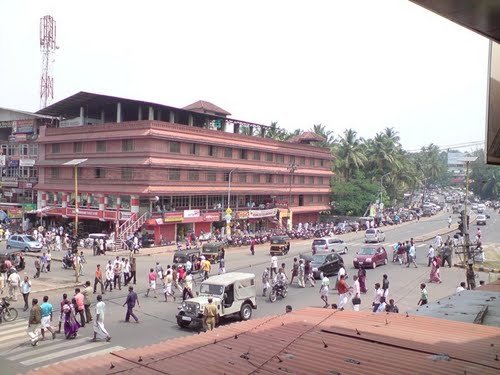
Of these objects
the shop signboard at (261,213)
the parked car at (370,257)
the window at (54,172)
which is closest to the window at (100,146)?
the window at (54,172)

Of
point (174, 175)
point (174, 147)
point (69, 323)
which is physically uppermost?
point (174, 147)

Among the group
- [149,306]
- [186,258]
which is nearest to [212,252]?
[186,258]

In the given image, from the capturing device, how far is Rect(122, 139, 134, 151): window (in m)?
44.7

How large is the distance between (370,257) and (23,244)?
2643 centimetres

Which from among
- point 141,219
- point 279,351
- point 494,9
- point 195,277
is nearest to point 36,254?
point 141,219

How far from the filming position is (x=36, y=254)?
3753cm

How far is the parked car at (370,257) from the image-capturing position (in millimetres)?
31047

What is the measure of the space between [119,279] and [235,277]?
8151 mm

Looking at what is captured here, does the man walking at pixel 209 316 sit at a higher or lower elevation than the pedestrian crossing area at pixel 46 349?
higher

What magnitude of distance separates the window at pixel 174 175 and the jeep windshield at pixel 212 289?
27.8m

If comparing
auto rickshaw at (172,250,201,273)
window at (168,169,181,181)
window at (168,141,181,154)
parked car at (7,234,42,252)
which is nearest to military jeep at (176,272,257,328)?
auto rickshaw at (172,250,201,273)

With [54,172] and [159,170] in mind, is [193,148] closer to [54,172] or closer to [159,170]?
[159,170]

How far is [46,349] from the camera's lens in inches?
579

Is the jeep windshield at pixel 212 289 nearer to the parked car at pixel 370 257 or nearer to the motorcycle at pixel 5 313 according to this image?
the motorcycle at pixel 5 313
